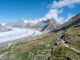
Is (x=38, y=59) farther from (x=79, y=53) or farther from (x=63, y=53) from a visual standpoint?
(x=79, y=53)

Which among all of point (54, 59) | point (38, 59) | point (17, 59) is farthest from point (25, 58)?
point (54, 59)

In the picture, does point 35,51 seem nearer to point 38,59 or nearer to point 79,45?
point 38,59

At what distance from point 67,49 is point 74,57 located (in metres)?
6.87

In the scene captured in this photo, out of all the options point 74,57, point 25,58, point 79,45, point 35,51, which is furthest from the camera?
point 35,51

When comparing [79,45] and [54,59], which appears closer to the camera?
[54,59]

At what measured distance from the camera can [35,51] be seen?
73.9 m

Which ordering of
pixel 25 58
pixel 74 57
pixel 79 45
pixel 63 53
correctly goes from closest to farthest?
pixel 74 57, pixel 63 53, pixel 79 45, pixel 25 58

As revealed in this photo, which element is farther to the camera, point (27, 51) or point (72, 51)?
point (27, 51)

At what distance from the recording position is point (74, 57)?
52.6m

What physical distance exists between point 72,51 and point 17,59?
25.2 meters

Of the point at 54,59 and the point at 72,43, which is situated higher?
the point at 72,43

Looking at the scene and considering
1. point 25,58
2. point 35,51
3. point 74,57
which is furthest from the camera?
point 35,51

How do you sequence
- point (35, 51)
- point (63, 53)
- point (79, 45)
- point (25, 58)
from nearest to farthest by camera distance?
1. point (63, 53)
2. point (79, 45)
3. point (25, 58)
4. point (35, 51)

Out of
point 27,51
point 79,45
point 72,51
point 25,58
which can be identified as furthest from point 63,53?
point 27,51
